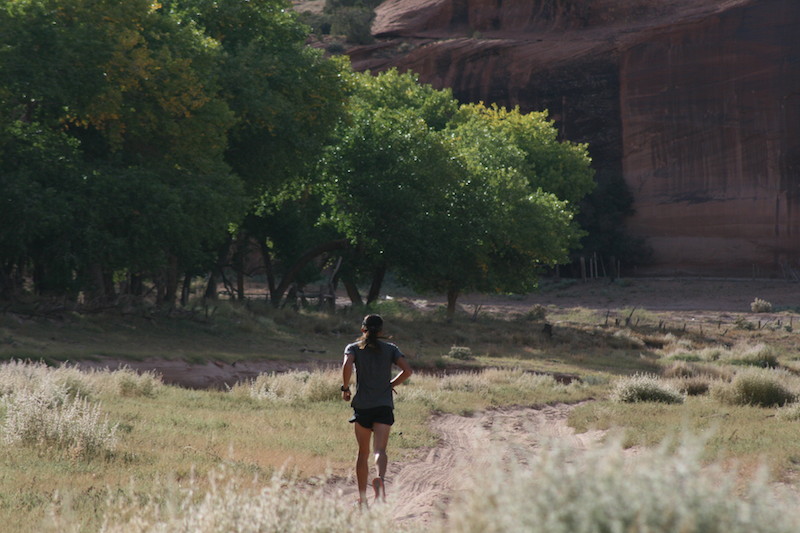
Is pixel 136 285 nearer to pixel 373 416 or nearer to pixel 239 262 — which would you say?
pixel 239 262

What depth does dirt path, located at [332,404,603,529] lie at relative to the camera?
23.9ft

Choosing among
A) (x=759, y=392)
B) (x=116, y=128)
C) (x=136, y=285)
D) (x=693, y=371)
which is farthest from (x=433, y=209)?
(x=759, y=392)

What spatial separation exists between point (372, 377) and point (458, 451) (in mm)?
4497

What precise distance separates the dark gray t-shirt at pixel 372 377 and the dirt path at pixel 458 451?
90 cm

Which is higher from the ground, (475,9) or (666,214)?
(475,9)

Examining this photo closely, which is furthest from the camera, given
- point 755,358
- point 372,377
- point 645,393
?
point 755,358

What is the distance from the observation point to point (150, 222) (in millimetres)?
24547

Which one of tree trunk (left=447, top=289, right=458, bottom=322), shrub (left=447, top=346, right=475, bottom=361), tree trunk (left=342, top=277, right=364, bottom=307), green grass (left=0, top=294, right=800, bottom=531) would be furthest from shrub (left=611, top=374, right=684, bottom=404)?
tree trunk (left=342, top=277, right=364, bottom=307)

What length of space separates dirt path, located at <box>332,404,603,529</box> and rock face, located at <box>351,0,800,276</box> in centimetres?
5017

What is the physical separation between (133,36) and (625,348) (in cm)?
2316

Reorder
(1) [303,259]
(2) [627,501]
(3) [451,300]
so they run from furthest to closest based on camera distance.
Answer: (3) [451,300] < (1) [303,259] < (2) [627,501]

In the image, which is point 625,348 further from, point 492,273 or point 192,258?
point 192,258

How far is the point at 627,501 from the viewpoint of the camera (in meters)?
3.36

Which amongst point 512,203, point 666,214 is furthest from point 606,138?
point 512,203
